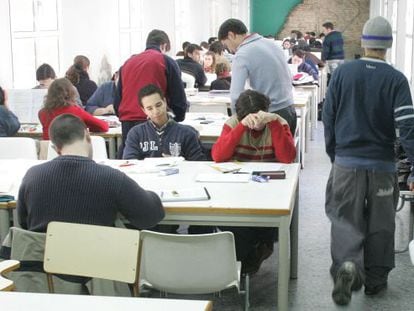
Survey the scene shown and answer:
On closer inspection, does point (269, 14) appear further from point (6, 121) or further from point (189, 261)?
point (189, 261)

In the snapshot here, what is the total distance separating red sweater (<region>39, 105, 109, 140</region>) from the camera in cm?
523

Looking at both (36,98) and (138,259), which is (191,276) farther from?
(36,98)

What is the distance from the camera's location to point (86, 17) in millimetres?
8289

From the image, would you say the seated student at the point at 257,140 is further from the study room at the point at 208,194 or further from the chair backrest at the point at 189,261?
the chair backrest at the point at 189,261

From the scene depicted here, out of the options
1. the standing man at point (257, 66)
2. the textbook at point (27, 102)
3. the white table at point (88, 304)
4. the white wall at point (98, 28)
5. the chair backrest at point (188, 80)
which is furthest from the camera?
the chair backrest at point (188, 80)

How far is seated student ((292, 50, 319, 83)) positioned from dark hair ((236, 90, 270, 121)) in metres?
6.04

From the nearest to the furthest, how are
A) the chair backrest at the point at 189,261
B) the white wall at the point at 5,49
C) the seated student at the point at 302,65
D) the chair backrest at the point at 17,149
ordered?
1. the chair backrest at the point at 189,261
2. the chair backrest at the point at 17,149
3. the white wall at the point at 5,49
4. the seated student at the point at 302,65

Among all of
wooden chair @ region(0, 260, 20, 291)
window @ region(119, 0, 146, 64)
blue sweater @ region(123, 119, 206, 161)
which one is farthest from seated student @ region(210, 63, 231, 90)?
wooden chair @ region(0, 260, 20, 291)

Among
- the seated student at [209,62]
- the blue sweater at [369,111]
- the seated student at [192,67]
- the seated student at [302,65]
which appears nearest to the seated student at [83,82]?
the seated student at [192,67]

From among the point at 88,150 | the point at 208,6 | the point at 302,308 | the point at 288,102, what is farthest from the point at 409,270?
the point at 208,6

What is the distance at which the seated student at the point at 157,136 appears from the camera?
4.43m

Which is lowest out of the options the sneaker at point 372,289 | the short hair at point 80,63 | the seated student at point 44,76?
the sneaker at point 372,289

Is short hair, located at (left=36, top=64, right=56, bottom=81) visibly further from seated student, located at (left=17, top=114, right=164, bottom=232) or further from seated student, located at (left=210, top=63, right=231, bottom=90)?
seated student, located at (left=17, top=114, right=164, bottom=232)

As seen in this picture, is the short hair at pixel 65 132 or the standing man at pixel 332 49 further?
the standing man at pixel 332 49
